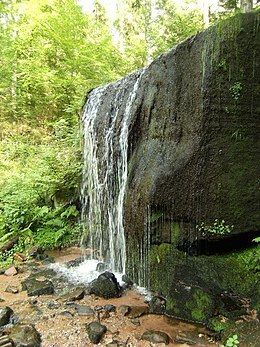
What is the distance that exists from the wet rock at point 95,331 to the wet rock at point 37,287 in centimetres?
128

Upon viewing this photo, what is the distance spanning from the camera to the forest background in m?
7.05

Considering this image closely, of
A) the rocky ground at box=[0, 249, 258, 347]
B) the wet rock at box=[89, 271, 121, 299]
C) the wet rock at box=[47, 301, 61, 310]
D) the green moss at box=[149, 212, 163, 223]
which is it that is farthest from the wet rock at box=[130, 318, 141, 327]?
the green moss at box=[149, 212, 163, 223]

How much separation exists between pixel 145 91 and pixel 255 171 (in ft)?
7.62

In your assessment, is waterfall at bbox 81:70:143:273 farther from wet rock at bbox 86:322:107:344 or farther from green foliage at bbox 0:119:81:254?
wet rock at bbox 86:322:107:344

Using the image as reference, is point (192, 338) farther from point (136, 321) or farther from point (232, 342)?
point (136, 321)

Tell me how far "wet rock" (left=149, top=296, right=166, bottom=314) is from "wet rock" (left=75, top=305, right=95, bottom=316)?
0.81 meters

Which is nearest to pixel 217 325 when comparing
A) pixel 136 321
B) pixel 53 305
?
pixel 136 321

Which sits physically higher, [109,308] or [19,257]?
[109,308]

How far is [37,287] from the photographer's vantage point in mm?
4383

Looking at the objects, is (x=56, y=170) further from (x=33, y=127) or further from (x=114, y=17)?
(x=114, y=17)

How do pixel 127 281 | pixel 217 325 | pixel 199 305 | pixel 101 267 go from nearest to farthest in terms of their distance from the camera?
pixel 217 325, pixel 199 305, pixel 127 281, pixel 101 267

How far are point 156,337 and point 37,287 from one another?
228cm

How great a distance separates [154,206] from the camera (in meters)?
4.11

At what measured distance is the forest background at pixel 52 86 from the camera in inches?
278
